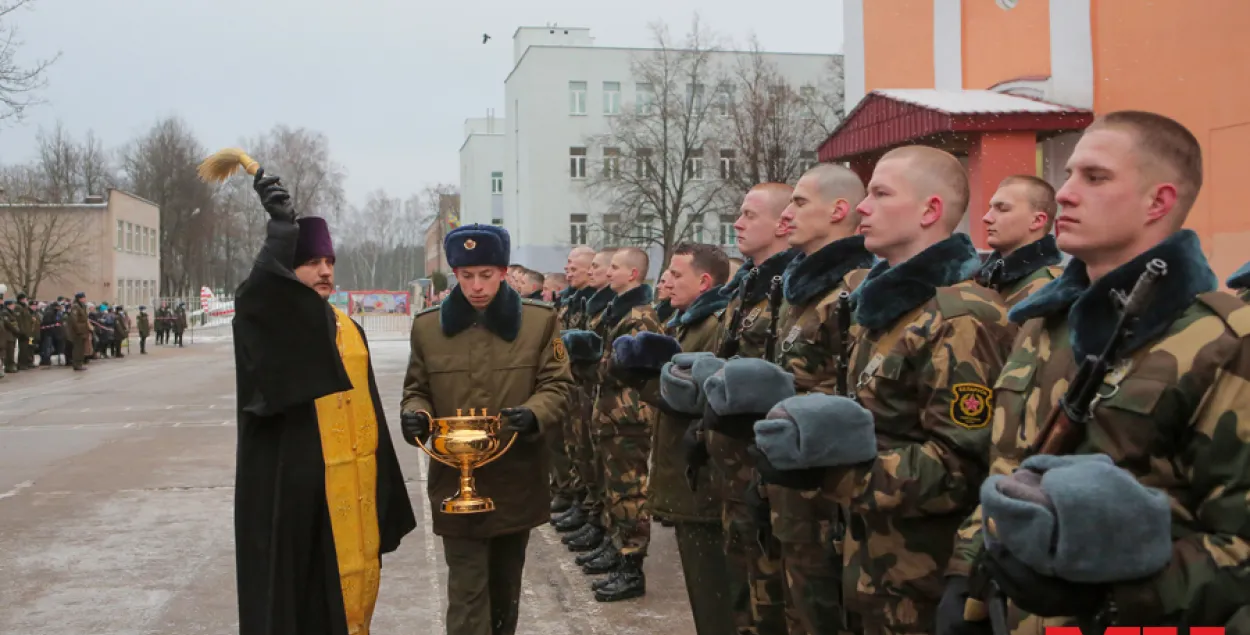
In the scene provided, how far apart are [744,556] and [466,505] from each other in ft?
4.21

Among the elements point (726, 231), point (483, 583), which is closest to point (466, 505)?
point (483, 583)

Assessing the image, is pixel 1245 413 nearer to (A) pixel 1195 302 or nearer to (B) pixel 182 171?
(A) pixel 1195 302

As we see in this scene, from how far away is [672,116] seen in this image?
130 ft

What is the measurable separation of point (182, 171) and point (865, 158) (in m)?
71.8

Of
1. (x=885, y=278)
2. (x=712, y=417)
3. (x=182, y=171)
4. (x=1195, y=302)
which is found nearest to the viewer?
(x=1195, y=302)

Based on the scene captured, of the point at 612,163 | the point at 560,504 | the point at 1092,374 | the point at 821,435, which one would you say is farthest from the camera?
the point at 612,163

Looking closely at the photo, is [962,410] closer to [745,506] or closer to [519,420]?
[745,506]

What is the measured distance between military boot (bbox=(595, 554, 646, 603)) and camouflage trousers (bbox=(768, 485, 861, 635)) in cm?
261

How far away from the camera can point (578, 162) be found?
45844mm

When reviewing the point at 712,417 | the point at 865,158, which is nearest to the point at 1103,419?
the point at 712,417

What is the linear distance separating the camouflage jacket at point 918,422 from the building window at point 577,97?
43.5 m

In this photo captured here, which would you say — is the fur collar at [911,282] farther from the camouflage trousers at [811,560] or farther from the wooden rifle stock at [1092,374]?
the wooden rifle stock at [1092,374]

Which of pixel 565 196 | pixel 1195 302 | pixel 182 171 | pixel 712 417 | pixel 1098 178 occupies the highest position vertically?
pixel 182 171

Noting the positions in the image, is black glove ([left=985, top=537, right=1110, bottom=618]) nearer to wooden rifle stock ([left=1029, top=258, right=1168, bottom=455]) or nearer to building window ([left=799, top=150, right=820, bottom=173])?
wooden rifle stock ([left=1029, top=258, right=1168, bottom=455])
